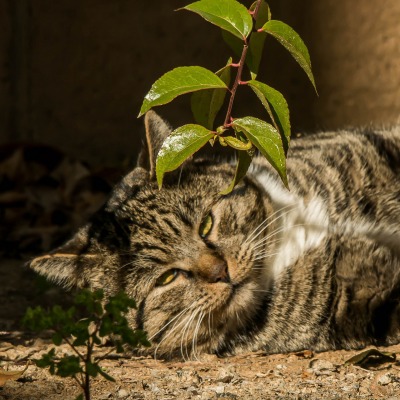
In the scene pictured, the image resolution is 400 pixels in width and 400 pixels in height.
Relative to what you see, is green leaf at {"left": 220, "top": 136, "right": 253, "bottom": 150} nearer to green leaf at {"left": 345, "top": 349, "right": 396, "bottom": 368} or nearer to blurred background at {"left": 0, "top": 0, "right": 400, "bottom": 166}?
green leaf at {"left": 345, "top": 349, "right": 396, "bottom": 368}

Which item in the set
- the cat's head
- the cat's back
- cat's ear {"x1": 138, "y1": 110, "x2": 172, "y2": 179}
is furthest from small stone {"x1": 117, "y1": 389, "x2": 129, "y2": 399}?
the cat's back

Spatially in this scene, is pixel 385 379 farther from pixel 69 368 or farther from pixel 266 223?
pixel 69 368

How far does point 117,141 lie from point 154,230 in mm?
1630

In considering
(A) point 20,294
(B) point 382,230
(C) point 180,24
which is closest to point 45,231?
(A) point 20,294

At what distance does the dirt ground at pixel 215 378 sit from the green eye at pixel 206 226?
412 millimetres

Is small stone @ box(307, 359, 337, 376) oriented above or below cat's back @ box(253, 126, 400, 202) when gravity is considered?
below

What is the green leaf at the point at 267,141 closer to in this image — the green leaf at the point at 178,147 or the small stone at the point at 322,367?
the green leaf at the point at 178,147

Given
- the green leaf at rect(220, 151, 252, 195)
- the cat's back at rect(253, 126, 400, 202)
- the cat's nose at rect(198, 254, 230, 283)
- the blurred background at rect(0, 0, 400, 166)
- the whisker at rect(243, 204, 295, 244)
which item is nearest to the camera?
the green leaf at rect(220, 151, 252, 195)

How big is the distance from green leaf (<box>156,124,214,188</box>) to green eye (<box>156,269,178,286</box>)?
2.41 feet

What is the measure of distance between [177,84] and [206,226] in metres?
0.85

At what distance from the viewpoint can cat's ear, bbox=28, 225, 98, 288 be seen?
9.10ft

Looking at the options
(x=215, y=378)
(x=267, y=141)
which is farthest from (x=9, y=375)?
(x=267, y=141)

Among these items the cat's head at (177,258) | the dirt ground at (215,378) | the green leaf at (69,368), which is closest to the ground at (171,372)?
the dirt ground at (215,378)

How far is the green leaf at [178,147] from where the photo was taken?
209 cm
